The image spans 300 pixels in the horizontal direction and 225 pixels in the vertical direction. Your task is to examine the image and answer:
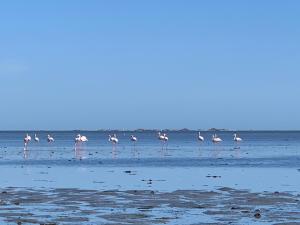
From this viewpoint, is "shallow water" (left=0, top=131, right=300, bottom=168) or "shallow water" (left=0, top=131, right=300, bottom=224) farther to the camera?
"shallow water" (left=0, top=131, right=300, bottom=168)

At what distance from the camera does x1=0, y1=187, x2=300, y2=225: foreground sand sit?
2038 cm

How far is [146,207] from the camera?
23203 millimetres

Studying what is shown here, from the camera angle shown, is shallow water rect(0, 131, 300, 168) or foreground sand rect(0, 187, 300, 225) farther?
shallow water rect(0, 131, 300, 168)

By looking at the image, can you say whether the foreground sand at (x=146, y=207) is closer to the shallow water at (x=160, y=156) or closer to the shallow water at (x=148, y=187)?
the shallow water at (x=148, y=187)

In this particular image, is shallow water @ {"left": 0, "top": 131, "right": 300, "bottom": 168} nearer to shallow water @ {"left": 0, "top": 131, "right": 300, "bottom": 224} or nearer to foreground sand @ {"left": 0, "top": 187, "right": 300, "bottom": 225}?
shallow water @ {"left": 0, "top": 131, "right": 300, "bottom": 224}

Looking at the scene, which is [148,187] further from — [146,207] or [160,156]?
[160,156]

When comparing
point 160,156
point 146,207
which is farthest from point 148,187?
point 160,156

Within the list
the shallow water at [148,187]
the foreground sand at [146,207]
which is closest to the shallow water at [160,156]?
the shallow water at [148,187]

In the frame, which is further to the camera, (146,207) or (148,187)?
(148,187)

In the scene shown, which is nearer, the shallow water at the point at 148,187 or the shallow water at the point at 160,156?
the shallow water at the point at 148,187

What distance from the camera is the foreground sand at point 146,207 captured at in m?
20.4

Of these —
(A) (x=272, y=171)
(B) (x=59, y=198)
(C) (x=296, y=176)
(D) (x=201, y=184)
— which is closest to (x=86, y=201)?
(B) (x=59, y=198)

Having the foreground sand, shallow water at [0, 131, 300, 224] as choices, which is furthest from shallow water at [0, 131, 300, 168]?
the foreground sand

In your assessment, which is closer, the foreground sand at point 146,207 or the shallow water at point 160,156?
the foreground sand at point 146,207
